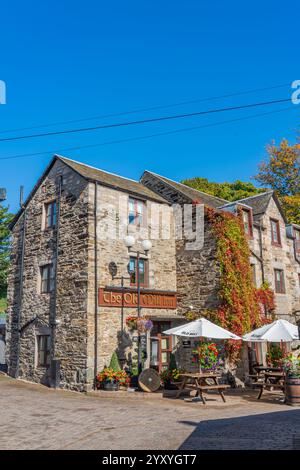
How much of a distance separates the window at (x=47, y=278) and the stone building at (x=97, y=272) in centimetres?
5

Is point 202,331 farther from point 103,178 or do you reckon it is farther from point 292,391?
point 103,178

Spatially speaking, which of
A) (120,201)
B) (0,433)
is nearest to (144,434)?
(0,433)

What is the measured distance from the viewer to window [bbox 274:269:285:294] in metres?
21.9

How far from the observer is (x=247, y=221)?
69.2 ft

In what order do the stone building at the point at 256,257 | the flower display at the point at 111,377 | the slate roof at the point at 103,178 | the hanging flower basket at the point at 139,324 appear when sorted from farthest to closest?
the stone building at the point at 256,257 → the slate roof at the point at 103,178 → the hanging flower basket at the point at 139,324 → the flower display at the point at 111,377

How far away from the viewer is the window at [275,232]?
22881 millimetres

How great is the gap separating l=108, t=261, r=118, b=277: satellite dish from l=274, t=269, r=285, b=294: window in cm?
944

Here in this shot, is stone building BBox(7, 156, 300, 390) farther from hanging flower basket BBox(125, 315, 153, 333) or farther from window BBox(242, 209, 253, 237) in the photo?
hanging flower basket BBox(125, 315, 153, 333)

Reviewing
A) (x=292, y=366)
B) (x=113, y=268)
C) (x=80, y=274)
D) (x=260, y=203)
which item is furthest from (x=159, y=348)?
(x=260, y=203)

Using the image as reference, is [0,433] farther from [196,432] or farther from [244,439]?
[244,439]

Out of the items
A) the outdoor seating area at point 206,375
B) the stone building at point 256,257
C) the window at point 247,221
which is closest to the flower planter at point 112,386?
the outdoor seating area at point 206,375

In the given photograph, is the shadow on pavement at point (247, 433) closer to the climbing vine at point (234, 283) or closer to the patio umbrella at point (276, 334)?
the patio umbrella at point (276, 334)

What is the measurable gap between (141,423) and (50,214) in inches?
466

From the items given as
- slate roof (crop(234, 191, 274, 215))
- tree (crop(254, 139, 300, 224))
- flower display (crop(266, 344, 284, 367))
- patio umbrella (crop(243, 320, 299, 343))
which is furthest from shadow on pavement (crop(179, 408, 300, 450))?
tree (crop(254, 139, 300, 224))
